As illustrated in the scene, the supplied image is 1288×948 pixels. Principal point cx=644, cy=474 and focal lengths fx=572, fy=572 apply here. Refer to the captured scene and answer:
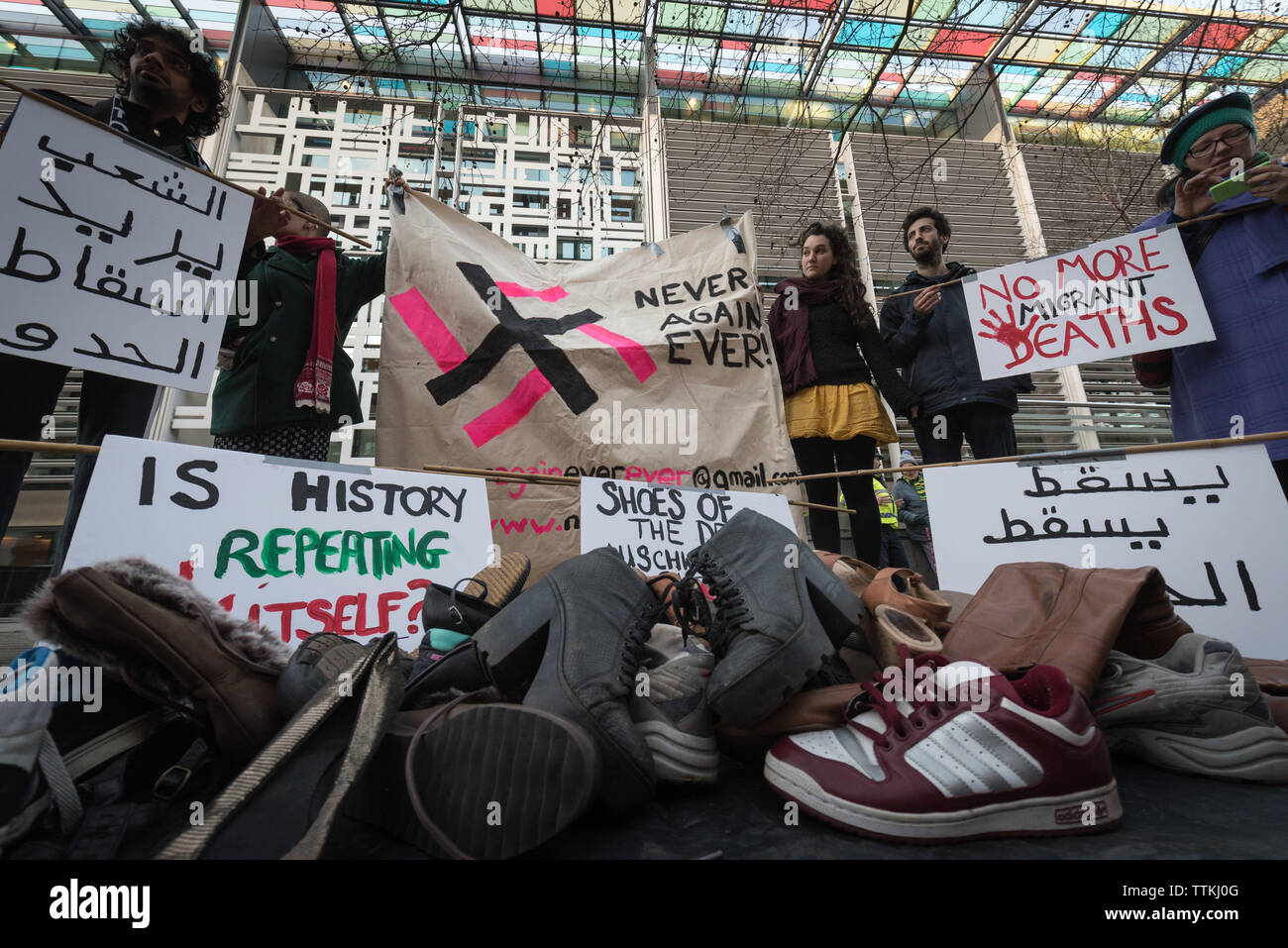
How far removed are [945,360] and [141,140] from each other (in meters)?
3.27

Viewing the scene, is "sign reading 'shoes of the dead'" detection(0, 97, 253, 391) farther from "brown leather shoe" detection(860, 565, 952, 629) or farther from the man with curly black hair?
"brown leather shoe" detection(860, 565, 952, 629)

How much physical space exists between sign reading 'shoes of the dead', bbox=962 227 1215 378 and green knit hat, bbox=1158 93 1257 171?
1.28ft

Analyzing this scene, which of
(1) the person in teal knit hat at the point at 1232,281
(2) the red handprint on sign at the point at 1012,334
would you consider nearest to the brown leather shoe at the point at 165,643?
(2) the red handprint on sign at the point at 1012,334

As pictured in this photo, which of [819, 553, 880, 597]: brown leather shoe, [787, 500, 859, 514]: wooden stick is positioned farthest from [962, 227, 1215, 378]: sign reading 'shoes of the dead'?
[819, 553, 880, 597]: brown leather shoe

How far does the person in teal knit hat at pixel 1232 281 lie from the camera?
6.58 feet

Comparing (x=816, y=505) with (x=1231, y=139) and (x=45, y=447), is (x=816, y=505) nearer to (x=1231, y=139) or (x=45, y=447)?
(x=1231, y=139)

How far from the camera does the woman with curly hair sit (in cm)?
273

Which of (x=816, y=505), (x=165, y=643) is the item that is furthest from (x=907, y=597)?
(x=816, y=505)

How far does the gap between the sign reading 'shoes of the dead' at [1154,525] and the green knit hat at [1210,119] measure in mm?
Answer: 1340

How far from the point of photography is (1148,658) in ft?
3.84

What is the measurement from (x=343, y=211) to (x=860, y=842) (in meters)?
8.36

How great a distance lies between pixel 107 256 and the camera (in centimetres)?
172
